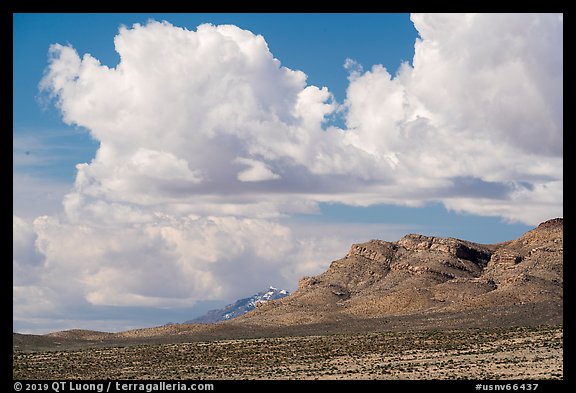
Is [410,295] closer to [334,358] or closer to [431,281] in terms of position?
[431,281]

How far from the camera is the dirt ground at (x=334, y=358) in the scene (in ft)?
230

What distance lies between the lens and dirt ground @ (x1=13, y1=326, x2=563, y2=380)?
70.2m

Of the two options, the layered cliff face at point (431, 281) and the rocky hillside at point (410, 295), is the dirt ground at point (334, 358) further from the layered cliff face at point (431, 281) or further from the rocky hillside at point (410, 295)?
the layered cliff face at point (431, 281)

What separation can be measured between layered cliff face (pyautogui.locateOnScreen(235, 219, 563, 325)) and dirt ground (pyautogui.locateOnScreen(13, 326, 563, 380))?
30021 millimetres

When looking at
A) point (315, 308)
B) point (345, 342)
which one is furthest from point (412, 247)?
point (345, 342)

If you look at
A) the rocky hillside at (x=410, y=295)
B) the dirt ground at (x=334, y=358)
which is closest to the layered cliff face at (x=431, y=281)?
the rocky hillside at (x=410, y=295)

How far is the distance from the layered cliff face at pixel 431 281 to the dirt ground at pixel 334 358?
98.5 ft

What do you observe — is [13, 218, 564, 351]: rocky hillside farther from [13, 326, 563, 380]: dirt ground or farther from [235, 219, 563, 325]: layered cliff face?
[13, 326, 563, 380]: dirt ground

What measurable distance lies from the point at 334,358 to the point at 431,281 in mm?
76401

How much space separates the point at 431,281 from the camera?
15612 centimetres

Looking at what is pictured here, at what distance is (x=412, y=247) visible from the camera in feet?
581
